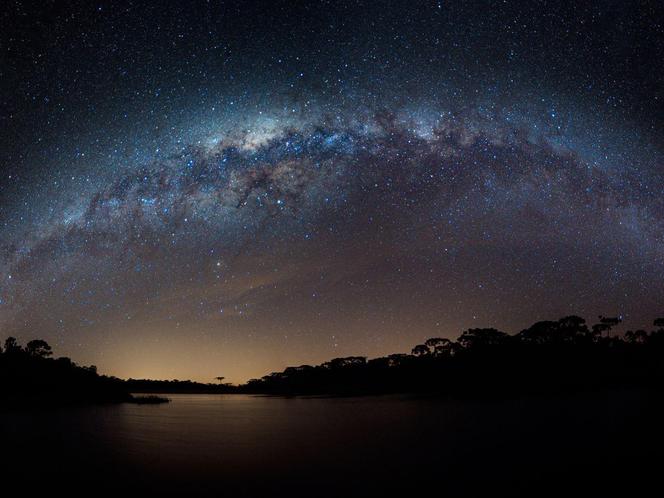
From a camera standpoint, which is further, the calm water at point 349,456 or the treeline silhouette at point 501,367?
the treeline silhouette at point 501,367

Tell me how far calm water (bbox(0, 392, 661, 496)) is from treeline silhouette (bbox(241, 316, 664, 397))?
5015cm

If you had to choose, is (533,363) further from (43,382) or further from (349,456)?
(43,382)

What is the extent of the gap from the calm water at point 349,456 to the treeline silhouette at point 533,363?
50.1 meters

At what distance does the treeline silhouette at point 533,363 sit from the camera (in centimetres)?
8494

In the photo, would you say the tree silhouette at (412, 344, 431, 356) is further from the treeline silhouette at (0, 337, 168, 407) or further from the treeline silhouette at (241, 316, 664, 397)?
the treeline silhouette at (0, 337, 168, 407)

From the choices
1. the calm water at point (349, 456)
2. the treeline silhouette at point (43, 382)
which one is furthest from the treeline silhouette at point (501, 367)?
the calm water at point (349, 456)

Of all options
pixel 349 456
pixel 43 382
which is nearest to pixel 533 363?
pixel 349 456

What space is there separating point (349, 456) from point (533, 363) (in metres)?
82.3

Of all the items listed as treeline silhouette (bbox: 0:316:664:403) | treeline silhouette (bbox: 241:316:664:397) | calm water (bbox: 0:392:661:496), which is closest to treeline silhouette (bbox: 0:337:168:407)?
treeline silhouette (bbox: 0:316:664:403)

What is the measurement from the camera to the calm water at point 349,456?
57.1 ft

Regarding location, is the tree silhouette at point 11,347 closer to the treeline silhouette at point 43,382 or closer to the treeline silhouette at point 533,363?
the treeline silhouette at point 43,382

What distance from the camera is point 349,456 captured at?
23.9 m

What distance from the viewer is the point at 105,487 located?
57.6 feet

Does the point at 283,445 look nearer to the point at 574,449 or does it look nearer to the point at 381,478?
the point at 381,478
